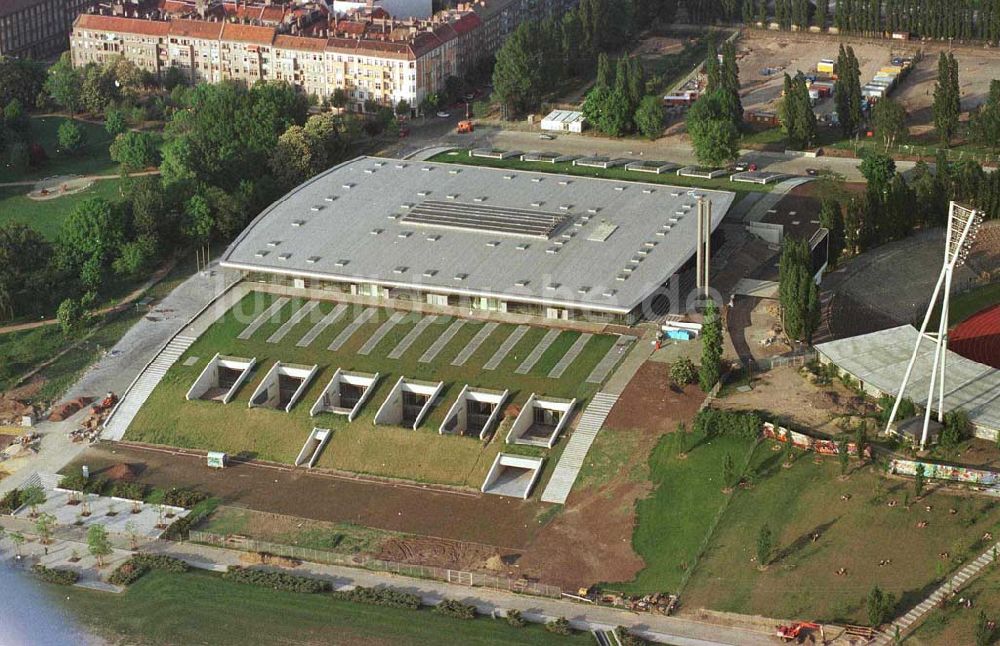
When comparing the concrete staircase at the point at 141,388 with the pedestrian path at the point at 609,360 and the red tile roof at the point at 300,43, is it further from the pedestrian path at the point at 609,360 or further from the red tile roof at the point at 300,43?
the red tile roof at the point at 300,43

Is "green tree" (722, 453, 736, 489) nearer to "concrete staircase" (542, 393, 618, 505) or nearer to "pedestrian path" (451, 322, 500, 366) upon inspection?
"concrete staircase" (542, 393, 618, 505)

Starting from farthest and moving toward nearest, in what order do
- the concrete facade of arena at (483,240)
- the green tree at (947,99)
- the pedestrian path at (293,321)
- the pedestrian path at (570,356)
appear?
the green tree at (947,99), the concrete facade of arena at (483,240), the pedestrian path at (293,321), the pedestrian path at (570,356)

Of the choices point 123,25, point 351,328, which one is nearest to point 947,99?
point 351,328

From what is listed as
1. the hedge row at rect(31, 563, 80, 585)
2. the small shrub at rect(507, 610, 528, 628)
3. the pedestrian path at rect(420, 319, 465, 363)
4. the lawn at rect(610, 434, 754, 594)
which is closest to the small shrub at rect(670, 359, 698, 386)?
the lawn at rect(610, 434, 754, 594)

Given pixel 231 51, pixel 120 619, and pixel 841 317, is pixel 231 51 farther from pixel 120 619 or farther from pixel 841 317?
pixel 120 619

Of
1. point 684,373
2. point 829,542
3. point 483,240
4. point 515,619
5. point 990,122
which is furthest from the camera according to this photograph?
point 990,122

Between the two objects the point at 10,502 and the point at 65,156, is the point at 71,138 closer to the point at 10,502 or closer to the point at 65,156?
the point at 65,156

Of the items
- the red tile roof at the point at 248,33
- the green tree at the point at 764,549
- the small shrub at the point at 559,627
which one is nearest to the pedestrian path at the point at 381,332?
the small shrub at the point at 559,627
